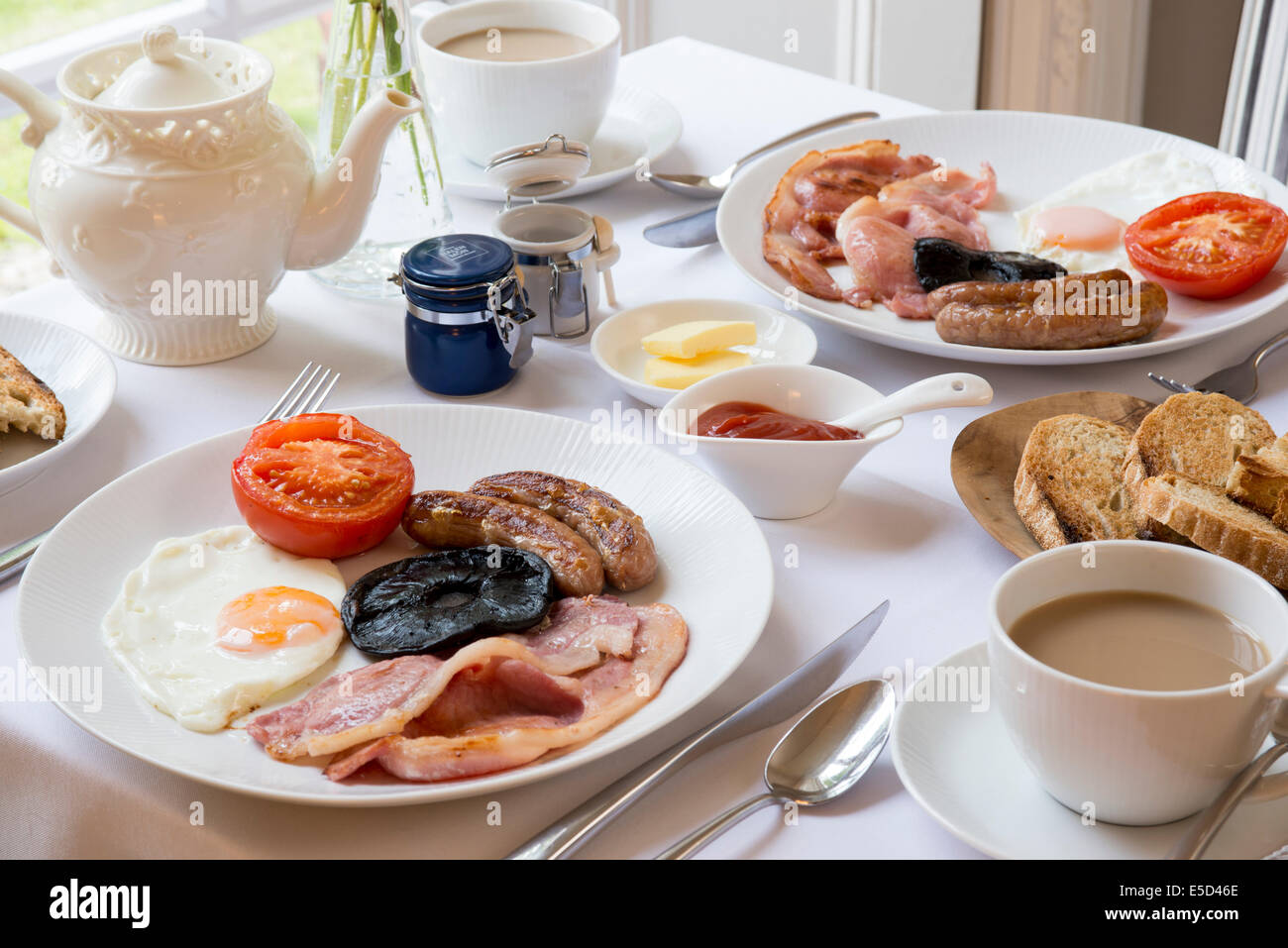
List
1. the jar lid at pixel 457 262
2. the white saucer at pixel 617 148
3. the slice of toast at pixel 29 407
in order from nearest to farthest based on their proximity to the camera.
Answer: the slice of toast at pixel 29 407 < the jar lid at pixel 457 262 < the white saucer at pixel 617 148

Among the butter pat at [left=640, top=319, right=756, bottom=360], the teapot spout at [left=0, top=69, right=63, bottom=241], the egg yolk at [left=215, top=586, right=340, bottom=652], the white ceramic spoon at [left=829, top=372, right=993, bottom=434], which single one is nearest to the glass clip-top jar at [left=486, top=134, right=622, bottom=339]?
the butter pat at [left=640, top=319, right=756, bottom=360]

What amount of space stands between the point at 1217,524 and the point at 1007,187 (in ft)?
3.95

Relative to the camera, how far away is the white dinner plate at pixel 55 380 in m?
1.53

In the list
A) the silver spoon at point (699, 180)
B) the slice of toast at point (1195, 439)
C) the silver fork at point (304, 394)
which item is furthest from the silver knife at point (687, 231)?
the slice of toast at point (1195, 439)

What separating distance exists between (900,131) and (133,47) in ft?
4.75

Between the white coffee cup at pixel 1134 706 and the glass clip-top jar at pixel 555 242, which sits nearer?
the white coffee cup at pixel 1134 706

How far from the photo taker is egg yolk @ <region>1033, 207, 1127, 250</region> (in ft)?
6.68

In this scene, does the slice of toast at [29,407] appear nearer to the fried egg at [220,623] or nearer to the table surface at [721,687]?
the table surface at [721,687]

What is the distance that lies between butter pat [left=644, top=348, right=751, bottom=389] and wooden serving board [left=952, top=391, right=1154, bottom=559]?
0.35 m

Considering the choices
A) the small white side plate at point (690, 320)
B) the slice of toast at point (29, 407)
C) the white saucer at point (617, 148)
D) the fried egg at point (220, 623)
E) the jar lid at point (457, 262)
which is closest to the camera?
the fried egg at point (220, 623)

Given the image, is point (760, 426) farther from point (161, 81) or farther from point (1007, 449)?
point (161, 81)

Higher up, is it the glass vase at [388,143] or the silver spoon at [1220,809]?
the glass vase at [388,143]

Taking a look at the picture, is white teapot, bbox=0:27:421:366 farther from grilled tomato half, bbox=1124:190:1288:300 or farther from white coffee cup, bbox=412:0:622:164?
grilled tomato half, bbox=1124:190:1288:300
